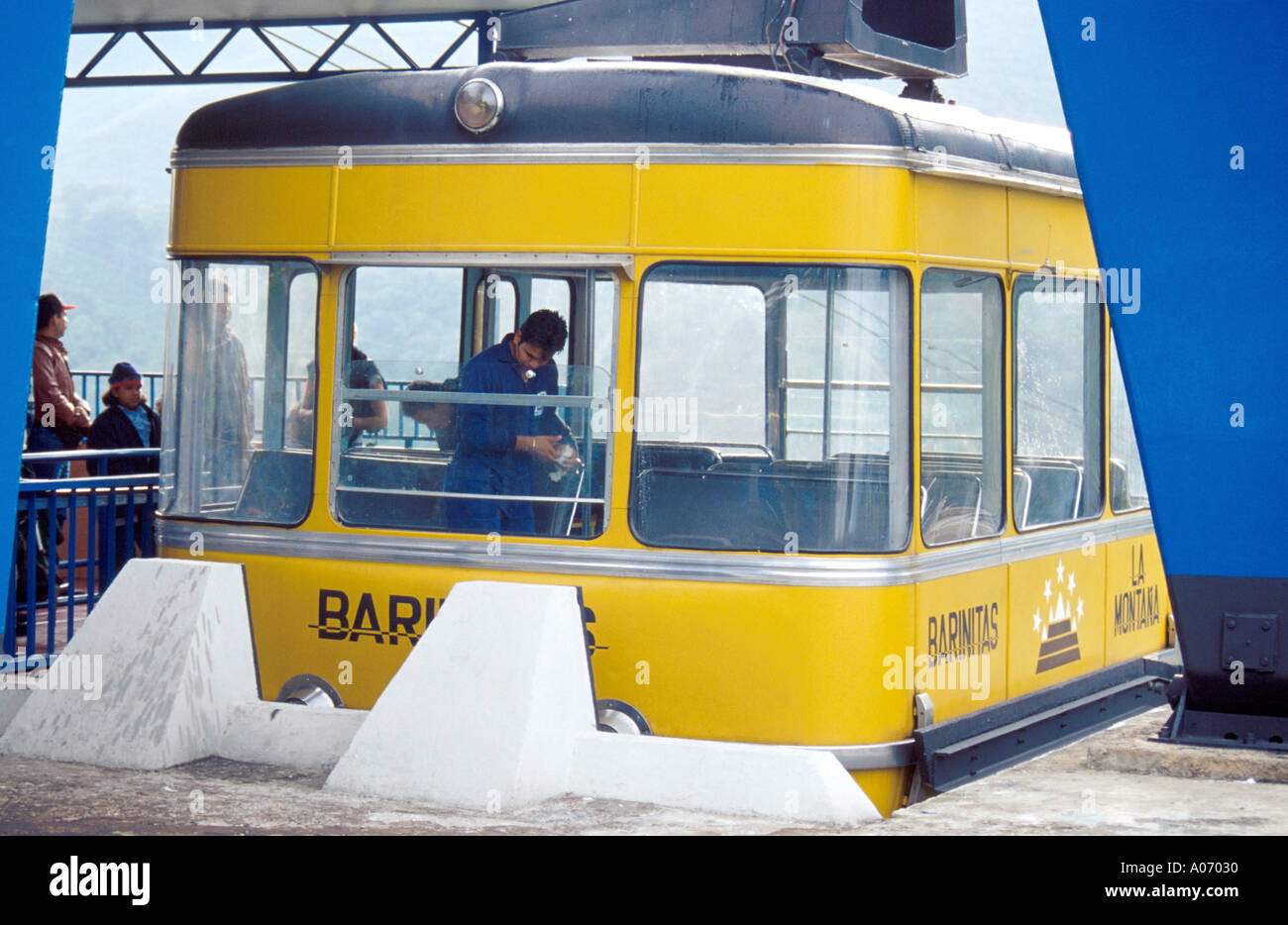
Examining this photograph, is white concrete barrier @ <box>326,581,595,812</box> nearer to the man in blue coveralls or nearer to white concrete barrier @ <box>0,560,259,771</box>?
white concrete barrier @ <box>0,560,259,771</box>

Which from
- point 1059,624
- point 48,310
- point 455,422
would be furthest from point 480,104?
point 48,310

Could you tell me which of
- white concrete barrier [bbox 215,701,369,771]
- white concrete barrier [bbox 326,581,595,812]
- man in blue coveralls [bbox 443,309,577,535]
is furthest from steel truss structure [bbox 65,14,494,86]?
white concrete barrier [bbox 326,581,595,812]

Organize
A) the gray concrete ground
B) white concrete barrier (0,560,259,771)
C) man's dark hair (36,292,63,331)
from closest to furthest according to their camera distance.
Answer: the gray concrete ground
white concrete barrier (0,560,259,771)
man's dark hair (36,292,63,331)

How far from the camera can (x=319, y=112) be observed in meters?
6.26

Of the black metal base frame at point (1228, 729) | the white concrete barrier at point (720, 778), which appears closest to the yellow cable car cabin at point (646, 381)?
the white concrete barrier at point (720, 778)

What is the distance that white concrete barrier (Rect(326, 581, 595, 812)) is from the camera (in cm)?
491

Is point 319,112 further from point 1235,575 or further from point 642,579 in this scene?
→ point 1235,575

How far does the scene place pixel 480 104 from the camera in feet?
19.6

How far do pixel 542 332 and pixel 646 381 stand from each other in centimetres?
46

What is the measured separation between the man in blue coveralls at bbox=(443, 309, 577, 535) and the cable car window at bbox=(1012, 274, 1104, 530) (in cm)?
199

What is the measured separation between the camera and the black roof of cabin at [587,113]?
573 centimetres
